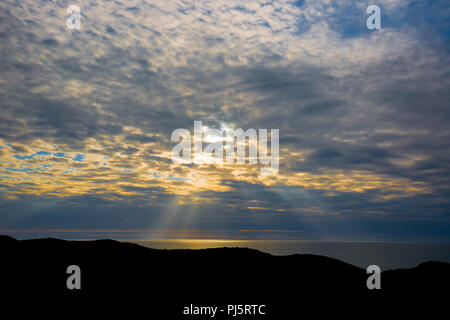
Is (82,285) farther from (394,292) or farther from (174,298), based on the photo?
(394,292)

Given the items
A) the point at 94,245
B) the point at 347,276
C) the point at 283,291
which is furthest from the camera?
the point at 94,245

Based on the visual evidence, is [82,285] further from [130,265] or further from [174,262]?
[174,262]

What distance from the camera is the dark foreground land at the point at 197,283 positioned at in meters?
25.0

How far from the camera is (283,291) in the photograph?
2877cm

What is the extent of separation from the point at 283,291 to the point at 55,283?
63.5 feet

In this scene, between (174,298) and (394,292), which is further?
A: (394,292)

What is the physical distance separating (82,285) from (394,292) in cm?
2829

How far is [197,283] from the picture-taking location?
2948cm

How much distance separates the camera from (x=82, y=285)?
27.3m

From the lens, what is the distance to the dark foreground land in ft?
81.9
